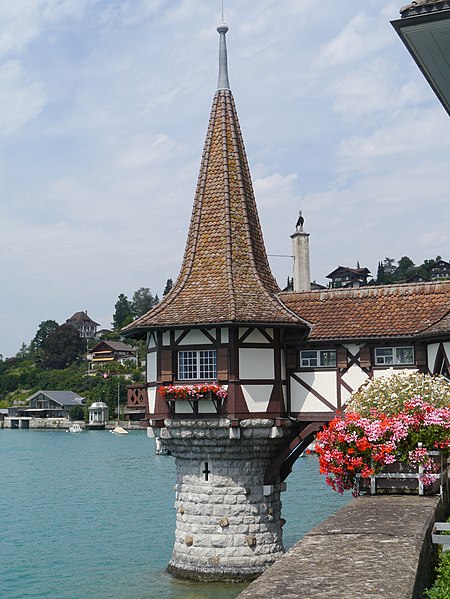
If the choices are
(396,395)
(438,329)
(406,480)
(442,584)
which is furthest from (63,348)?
(442,584)

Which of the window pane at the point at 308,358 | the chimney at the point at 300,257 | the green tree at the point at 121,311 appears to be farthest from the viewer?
the green tree at the point at 121,311

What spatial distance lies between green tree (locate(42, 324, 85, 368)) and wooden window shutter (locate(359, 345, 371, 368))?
125 meters

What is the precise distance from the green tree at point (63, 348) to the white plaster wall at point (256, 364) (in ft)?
408

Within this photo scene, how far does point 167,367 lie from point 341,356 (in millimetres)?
3662

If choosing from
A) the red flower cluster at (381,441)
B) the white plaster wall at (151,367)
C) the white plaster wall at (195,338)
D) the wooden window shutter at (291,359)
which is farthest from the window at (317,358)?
the red flower cluster at (381,441)

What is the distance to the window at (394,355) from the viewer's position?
683 inches

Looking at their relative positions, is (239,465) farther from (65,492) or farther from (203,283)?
(65,492)

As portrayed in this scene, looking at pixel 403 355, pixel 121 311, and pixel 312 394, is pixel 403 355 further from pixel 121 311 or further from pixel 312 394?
pixel 121 311

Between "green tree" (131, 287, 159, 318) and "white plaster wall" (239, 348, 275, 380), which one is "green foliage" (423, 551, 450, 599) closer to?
"white plaster wall" (239, 348, 275, 380)

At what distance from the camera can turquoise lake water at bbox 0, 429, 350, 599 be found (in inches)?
723

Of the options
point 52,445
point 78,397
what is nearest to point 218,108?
point 52,445

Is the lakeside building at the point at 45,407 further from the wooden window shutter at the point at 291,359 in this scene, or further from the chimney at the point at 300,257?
the wooden window shutter at the point at 291,359

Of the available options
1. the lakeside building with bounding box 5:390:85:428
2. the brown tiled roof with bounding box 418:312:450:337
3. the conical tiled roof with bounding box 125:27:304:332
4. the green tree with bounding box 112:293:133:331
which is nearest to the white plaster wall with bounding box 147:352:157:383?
the conical tiled roof with bounding box 125:27:304:332

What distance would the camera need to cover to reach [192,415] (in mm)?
17062
